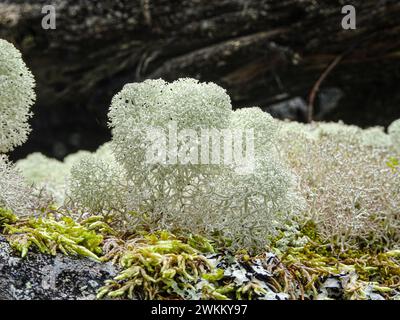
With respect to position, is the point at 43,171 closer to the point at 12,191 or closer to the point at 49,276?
the point at 12,191

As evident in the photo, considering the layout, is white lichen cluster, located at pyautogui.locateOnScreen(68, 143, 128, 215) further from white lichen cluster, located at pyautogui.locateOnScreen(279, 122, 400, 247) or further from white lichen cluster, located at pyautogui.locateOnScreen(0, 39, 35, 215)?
white lichen cluster, located at pyautogui.locateOnScreen(279, 122, 400, 247)

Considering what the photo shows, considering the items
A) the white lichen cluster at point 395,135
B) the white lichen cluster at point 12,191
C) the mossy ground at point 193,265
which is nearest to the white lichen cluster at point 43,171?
the white lichen cluster at point 12,191

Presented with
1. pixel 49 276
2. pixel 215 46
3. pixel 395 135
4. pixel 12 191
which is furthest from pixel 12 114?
pixel 215 46

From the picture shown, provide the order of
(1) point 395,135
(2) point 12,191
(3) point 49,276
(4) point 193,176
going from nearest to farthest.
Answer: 1. (3) point 49,276
2. (4) point 193,176
3. (2) point 12,191
4. (1) point 395,135

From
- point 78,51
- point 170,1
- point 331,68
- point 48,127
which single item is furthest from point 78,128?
point 331,68

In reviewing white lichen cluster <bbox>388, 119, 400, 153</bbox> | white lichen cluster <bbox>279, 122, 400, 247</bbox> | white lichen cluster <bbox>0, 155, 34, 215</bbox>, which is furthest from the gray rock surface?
white lichen cluster <bbox>388, 119, 400, 153</bbox>

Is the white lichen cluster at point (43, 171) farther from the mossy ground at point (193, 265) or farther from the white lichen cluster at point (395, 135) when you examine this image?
the white lichen cluster at point (395, 135)
